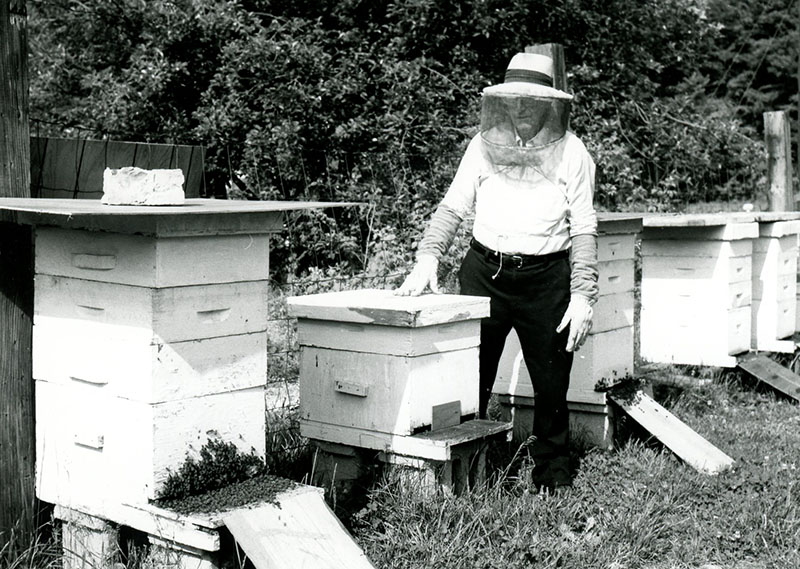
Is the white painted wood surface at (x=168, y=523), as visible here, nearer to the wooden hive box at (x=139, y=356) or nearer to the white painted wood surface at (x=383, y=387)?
the wooden hive box at (x=139, y=356)

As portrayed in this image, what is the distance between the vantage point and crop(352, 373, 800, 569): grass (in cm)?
354

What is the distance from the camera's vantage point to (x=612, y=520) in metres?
3.94

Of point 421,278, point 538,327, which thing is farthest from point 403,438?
point 538,327

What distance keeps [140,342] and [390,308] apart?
100cm

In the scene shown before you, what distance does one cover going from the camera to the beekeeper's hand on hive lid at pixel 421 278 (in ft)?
12.8

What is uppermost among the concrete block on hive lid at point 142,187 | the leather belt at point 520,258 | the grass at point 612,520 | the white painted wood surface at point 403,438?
the concrete block on hive lid at point 142,187

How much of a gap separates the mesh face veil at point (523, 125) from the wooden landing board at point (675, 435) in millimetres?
1537

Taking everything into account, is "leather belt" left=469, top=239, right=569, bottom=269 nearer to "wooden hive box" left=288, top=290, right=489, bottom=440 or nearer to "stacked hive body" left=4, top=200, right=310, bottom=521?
"wooden hive box" left=288, top=290, right=489, bottom=440

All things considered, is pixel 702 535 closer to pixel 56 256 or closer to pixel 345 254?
pixel 56 256

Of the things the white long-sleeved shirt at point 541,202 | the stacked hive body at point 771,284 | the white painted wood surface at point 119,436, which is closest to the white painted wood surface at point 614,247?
the white long-sleeved shirt at point 541,202

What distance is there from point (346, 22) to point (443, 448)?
7.25 metres

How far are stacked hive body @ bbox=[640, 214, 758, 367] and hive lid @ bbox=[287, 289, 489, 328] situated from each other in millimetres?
2399

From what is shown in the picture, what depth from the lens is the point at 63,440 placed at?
3250mm

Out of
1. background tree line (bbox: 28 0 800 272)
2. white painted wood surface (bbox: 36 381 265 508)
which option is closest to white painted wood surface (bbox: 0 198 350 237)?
white painted wood surface (bbox: 36 381 265 508)
